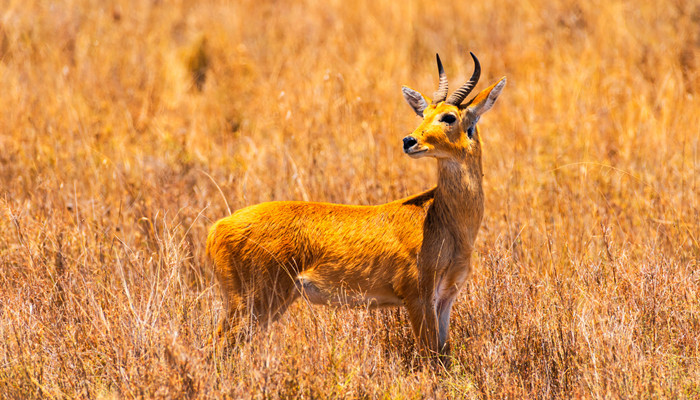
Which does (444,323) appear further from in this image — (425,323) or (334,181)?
(334,181)

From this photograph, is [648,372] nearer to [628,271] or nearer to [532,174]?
[628,271]

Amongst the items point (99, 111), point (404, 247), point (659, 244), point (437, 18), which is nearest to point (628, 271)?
point (659, 244)

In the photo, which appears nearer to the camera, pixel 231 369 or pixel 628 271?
pixel 231 369

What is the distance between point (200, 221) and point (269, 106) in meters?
4.43

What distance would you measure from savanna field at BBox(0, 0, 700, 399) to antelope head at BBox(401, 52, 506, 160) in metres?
0.95

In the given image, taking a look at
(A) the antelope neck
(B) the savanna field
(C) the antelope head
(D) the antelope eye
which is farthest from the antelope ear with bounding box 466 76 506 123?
(B) the savanna field

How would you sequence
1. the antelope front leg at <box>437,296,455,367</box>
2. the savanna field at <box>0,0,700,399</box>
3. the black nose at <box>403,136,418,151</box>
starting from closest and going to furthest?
the savanna field at <box>0,0,700,399</box>
the black nose at <box>403,136,418,151</box>
the antelope front leg at <box>437,296,455,367</box>

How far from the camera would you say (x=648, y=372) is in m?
4.59

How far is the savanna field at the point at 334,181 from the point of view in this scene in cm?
484

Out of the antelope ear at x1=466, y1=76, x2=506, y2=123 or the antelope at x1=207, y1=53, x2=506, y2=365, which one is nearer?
the antelope at x1=207, y1=53, x2=506, y2=365

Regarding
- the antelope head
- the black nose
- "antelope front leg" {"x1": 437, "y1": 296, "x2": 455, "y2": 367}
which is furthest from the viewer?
"antelope front leg" {"x1": 437, "y1": 296, "x2": 455, "y2": 367}

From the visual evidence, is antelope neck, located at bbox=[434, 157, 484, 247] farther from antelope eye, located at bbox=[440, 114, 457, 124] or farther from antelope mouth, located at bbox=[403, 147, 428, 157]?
antelope mouth, located at bbox=[403, 147, 428, 157]

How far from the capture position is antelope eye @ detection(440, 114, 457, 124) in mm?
5379

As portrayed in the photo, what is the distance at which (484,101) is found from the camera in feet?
17.9
